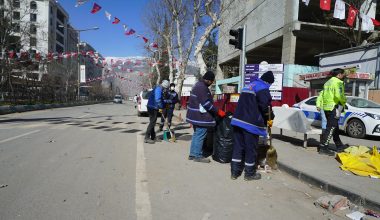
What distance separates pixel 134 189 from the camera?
16.0 feet

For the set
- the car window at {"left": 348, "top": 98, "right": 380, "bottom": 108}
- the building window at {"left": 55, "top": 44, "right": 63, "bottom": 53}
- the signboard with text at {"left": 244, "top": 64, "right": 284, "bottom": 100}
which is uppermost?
the building window at {"left": 55, "top": 44, "right": 63, "bottom": 53}

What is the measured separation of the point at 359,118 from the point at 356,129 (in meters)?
0.39

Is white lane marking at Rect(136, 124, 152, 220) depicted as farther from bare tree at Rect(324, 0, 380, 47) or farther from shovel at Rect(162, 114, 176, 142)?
bare tree at Rect(324, 0, 380, 47)

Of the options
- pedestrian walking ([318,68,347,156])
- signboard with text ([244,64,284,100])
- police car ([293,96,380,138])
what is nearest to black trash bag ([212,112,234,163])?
pedestrian walking ([318,68,347,156])

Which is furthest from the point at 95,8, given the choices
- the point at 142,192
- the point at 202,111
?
the point at 142,192

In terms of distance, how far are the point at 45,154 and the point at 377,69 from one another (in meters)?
14.9

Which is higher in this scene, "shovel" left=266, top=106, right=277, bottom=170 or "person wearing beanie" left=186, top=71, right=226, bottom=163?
"person wearing beanie" left=186, top=71, right=226, bottom=163

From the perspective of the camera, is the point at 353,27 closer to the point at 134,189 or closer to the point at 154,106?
the point at 154,106

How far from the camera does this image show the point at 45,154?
7254 millimetres

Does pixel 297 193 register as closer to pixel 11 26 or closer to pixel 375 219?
pixel 375 219

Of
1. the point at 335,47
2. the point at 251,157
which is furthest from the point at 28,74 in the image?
the point at 251,157

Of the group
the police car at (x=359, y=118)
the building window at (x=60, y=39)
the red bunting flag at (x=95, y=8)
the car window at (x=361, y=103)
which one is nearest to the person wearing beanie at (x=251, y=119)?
the police car at (x=359, y=118)

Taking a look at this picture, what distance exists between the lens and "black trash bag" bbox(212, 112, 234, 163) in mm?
6914

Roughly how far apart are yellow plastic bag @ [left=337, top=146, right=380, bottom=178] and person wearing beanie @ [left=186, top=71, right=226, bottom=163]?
2545 mm
